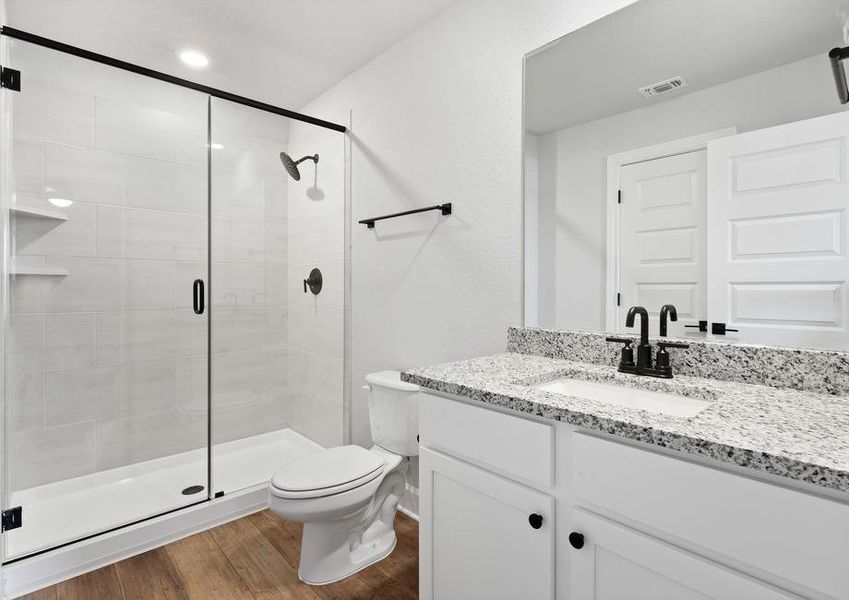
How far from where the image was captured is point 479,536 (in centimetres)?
113

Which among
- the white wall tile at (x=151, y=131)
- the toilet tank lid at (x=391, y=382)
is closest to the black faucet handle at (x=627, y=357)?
the toilet tank lid at (x=391, y=382)

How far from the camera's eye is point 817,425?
0.82 m

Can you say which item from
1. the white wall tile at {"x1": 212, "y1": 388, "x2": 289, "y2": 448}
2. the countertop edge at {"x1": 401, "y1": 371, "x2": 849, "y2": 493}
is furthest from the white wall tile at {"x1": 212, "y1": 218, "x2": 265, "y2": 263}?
the countertop edge at {"x1": 401, "y1": 371, "x2": 849, "y2": 493}

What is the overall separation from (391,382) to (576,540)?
1.18 metres

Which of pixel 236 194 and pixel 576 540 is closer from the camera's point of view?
pixel 576 540

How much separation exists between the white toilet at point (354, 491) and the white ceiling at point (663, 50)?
1.28 m

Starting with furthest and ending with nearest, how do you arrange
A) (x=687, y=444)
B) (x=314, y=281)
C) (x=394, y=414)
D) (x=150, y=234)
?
(x=314, y=281) < (x=150, y=234) < (x=394, y=414) < (x=687, y=444)

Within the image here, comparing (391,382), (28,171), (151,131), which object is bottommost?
(391,382)

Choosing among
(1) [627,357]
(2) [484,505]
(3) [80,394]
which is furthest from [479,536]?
(3) [80,394]

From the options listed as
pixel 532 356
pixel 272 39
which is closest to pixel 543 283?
pixel 532 356

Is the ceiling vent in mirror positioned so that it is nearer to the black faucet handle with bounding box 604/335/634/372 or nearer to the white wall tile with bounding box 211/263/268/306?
the black faucet handle with bounding box 604/335/634/372

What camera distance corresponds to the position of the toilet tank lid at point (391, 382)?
6.30 feet

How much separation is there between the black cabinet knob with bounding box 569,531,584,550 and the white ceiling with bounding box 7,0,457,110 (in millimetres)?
2059

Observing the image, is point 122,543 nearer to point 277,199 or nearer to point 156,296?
point 156,296
